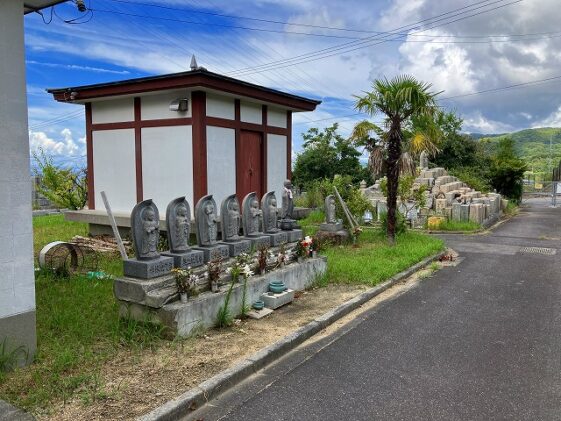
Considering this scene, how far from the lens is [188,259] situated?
5.96 meters

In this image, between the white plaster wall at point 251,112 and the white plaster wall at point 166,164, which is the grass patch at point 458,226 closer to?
the white plaster wall at point 251,112

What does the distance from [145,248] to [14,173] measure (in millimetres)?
1669

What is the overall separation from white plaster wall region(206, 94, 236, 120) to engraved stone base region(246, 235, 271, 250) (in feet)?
13.3

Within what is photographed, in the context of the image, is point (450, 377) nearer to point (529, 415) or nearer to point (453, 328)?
point (529, 415)

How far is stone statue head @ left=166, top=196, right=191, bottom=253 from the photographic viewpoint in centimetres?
595

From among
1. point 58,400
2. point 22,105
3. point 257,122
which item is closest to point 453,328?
point 58,400

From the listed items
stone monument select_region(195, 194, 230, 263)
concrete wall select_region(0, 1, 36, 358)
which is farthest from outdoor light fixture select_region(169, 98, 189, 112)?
concrete wall select_region(0, 1, 36, 358)

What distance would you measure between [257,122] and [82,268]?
5592 millimetres

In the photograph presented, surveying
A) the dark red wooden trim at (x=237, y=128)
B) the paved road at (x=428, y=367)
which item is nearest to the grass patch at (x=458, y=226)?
the paved road at (x=428, y=367)

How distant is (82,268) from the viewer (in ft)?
28.6

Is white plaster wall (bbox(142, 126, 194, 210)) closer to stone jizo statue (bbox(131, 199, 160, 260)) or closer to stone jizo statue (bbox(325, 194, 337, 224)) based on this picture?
stone jizo statue (bbox(325, 194, 337, 224))

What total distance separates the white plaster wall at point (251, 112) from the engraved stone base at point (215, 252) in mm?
5505

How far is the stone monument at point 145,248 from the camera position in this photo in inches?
214

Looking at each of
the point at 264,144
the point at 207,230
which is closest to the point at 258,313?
the point at 207,230
